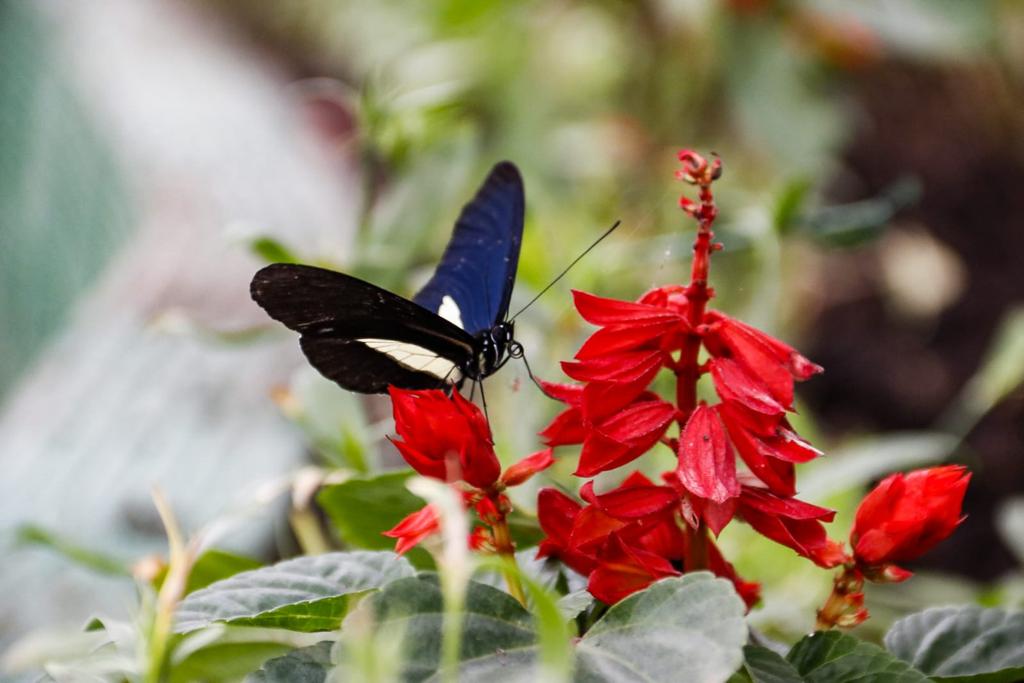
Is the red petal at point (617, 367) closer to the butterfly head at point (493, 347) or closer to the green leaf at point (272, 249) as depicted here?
the butterfly head at point (493, 347)

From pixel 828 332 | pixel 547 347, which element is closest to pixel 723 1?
pixel 828 332

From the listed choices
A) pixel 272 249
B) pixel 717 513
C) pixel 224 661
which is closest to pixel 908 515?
pixel 717 513

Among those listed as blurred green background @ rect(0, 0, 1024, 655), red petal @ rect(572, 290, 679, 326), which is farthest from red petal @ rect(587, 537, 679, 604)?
blurred green background @ rect(0, 0, 1024, 655)

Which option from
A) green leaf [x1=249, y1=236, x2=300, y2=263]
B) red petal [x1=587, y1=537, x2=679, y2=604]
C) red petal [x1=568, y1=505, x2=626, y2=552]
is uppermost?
green leaf [x1=249, y1=236, x2=300, y2=263]

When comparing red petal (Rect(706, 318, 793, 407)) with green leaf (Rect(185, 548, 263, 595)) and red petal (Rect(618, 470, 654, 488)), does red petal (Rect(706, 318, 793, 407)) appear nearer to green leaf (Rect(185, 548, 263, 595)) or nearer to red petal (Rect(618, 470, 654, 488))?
red petal (Rect(618, 470, 654, 488))

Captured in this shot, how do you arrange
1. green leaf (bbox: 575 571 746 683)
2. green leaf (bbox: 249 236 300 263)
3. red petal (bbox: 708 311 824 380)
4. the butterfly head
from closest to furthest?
green leaf (bbox: 575 571 746 683), red petal (bbox: 708 311 824 380), the butterfly head, green leaf (bbox: 249 236 300 263)

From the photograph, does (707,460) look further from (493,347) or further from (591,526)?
(493,347)
